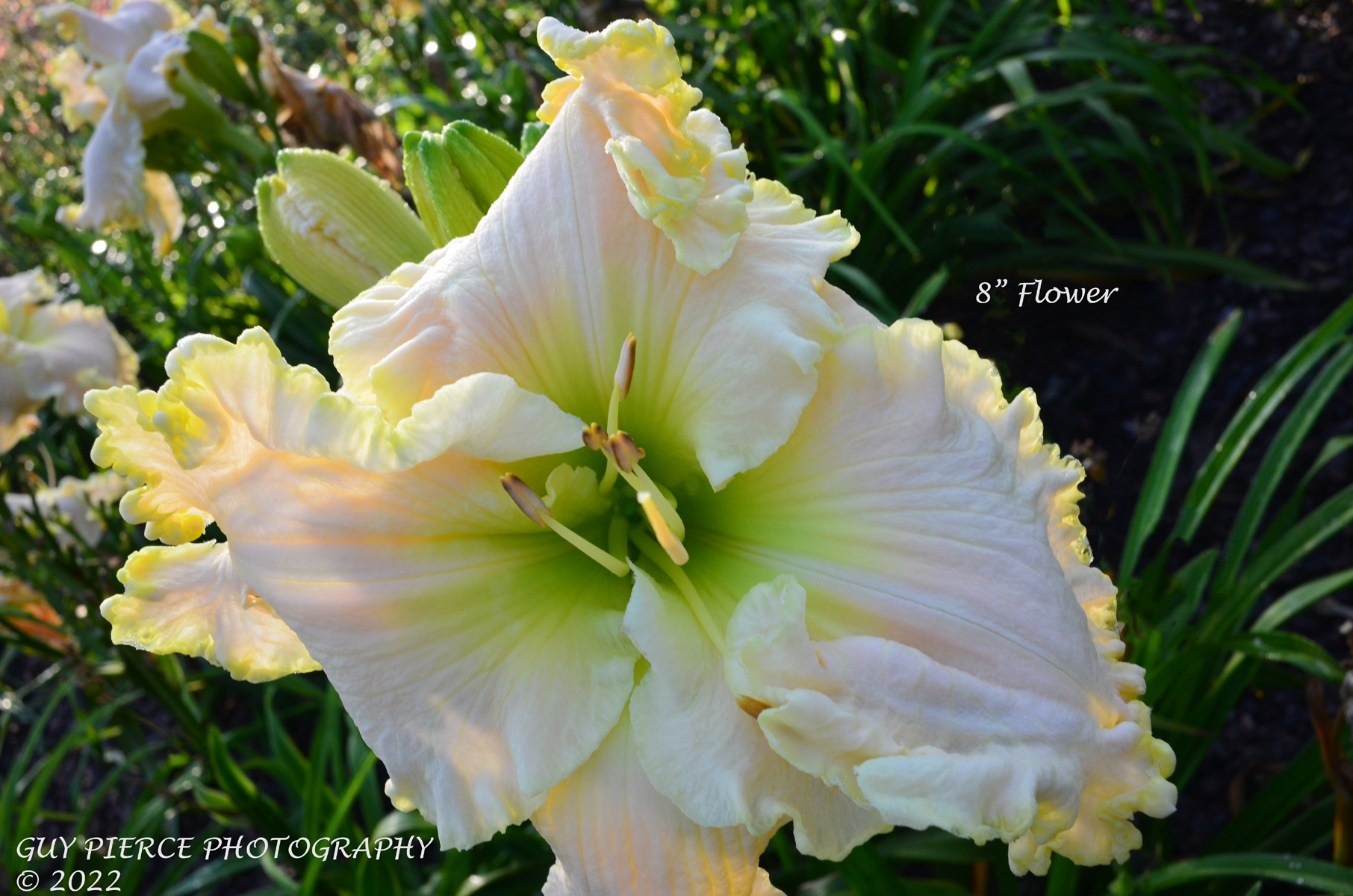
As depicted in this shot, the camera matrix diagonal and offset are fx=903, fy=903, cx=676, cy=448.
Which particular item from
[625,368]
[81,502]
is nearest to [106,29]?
[81,502]

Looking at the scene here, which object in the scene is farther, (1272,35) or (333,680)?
(1272,35)

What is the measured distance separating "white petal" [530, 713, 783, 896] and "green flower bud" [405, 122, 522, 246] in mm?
508

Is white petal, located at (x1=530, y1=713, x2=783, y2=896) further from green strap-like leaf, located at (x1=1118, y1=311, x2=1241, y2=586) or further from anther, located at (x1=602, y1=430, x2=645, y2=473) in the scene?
green strap-like leaf, located at (x1=1118, y1=311, x2=1241, y2=586)

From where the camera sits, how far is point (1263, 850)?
136cm

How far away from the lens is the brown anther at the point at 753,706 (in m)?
0.67

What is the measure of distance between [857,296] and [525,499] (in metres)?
1.58

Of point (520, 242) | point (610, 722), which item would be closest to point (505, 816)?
point (610, 722)

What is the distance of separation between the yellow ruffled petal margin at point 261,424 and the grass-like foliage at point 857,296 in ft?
2.39

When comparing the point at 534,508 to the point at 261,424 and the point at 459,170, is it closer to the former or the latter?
the point at 261,424

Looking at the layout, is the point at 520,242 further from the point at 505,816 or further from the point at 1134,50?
the point at 1134,50

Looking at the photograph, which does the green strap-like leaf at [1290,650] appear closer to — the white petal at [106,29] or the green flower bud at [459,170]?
the green flower bud at [459,170]

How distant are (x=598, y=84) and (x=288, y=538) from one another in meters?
0.44

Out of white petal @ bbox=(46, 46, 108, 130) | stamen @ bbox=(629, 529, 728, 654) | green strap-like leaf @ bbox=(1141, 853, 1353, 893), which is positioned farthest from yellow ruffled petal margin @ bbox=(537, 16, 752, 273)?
white petal @ bbox=(46, 46, 108, 130)

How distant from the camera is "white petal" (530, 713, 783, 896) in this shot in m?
0.73
